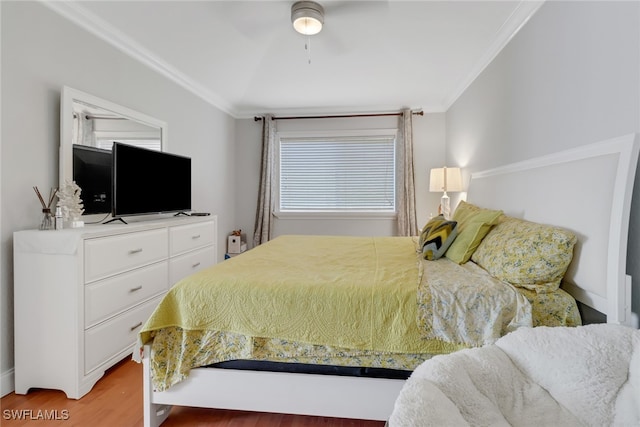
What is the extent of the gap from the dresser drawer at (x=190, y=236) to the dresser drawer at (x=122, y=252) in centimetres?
12

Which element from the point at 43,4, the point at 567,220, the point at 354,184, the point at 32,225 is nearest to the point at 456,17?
the point at 567,220

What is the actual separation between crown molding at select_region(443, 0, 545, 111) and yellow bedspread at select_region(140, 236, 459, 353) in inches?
80.4

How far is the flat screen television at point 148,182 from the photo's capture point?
91.4 inches

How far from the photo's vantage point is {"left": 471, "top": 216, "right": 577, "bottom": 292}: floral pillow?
1.38 meters

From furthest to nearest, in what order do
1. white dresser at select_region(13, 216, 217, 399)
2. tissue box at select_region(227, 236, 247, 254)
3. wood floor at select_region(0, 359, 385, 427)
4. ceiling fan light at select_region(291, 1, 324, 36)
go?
tissue box at select_region(227, 236, 247, 254) → ceiling fan light at select_region(291, 1, 324, 36) → white dresser at select_region(13, 216, 217, 399) → wood floor at select_region(0, 359, 385, 427)

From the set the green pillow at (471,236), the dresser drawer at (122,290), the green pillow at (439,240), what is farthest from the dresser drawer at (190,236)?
the green pillow at (471,236)

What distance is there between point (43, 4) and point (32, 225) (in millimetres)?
1390

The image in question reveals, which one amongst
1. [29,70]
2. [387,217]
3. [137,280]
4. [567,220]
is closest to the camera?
[567,220]

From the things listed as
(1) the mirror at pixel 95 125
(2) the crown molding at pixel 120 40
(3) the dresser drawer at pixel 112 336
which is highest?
(2) the crown molding at pixel 120 40

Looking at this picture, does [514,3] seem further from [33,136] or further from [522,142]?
[33,136]

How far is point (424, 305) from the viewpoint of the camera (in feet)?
4.34

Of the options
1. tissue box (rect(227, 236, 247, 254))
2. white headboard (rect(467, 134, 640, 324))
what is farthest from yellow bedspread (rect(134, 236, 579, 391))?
tissue box (rect(227, 236, 247, 254))

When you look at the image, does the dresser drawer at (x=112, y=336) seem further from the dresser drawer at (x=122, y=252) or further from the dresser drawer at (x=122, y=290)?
the dresser drawer at (x=122, y=252)

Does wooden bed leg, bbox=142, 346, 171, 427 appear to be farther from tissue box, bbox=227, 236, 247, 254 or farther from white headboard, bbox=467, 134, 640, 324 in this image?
tissue box, bbox=227, 236, 247, 254
